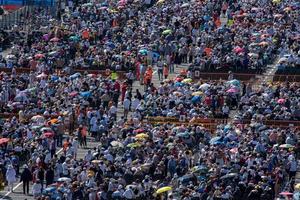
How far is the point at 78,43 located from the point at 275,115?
21496 mm

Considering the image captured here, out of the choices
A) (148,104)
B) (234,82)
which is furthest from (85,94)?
(234,82)

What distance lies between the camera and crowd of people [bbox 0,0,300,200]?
8250cm

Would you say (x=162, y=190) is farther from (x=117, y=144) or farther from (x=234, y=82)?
(x=234, y=82)

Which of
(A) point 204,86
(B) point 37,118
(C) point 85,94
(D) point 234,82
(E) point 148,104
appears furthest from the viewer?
(D) point 234,82

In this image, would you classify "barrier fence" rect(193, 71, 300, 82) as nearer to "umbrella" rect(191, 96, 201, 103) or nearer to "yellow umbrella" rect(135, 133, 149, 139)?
"umbrella" rect(191, 96, 201, 103)

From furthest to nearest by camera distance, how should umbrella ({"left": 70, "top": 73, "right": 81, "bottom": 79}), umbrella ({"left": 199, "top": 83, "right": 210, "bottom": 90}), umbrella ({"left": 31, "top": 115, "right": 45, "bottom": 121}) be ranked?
umbrella ({"left": 70, "top": 73, "right": 81, "bottom": 79})
umbrella ({"left": 199, "top": 83, "right": 210, "bottom": 90})
umbrella ({"left": 31, "top": 115, "right": 45, "bottom": 121})

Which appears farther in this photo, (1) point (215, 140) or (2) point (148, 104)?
(2) point (148, 104)

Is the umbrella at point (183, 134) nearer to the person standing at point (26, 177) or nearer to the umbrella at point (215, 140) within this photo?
the umbrella at point (215, 140)

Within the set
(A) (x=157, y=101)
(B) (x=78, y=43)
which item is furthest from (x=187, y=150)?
(B) (x=78, y=43)

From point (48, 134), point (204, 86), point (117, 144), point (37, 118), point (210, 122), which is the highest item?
point (204, 86)

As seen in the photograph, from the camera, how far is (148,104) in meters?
95.0

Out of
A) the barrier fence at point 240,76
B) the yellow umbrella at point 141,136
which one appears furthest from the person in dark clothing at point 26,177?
the barrier fence at point 240,76

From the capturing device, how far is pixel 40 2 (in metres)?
125

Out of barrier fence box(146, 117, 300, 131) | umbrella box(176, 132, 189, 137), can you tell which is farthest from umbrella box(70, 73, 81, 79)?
umbrella box(176, 132, 189, 137)
